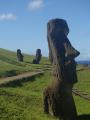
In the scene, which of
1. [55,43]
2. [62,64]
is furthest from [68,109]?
[55,43]

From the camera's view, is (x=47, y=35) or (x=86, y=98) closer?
(x=47, y=35)

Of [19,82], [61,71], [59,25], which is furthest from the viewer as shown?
[19,82]

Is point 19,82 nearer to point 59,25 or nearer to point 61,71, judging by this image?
point 59,25

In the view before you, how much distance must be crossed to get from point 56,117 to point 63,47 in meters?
3.50

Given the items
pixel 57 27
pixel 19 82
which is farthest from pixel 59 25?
pixel 19 82

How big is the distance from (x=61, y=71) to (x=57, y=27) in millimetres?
2292

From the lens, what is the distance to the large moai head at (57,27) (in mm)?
17989

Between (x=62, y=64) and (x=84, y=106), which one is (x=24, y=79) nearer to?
(x=84, y=106)

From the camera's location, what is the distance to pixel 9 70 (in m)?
44.9

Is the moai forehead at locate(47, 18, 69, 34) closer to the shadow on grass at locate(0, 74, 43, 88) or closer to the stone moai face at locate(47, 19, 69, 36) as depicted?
the stone moai face at locate(47, 19, 69, 36)

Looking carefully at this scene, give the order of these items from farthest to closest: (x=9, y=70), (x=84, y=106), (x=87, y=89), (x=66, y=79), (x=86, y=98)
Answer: (x=9, y=70) < (x=87, y=89) < (x=86, y=98) < (x=84, y=106) < (x=66, y=79)

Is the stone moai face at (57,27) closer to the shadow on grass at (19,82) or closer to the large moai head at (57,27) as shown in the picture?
the large moai head at (57,27)

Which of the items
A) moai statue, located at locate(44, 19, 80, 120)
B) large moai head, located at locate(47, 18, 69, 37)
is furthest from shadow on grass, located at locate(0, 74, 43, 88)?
large moai head, located at locate(47, 18, 69, 37)

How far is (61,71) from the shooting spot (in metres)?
17.4
